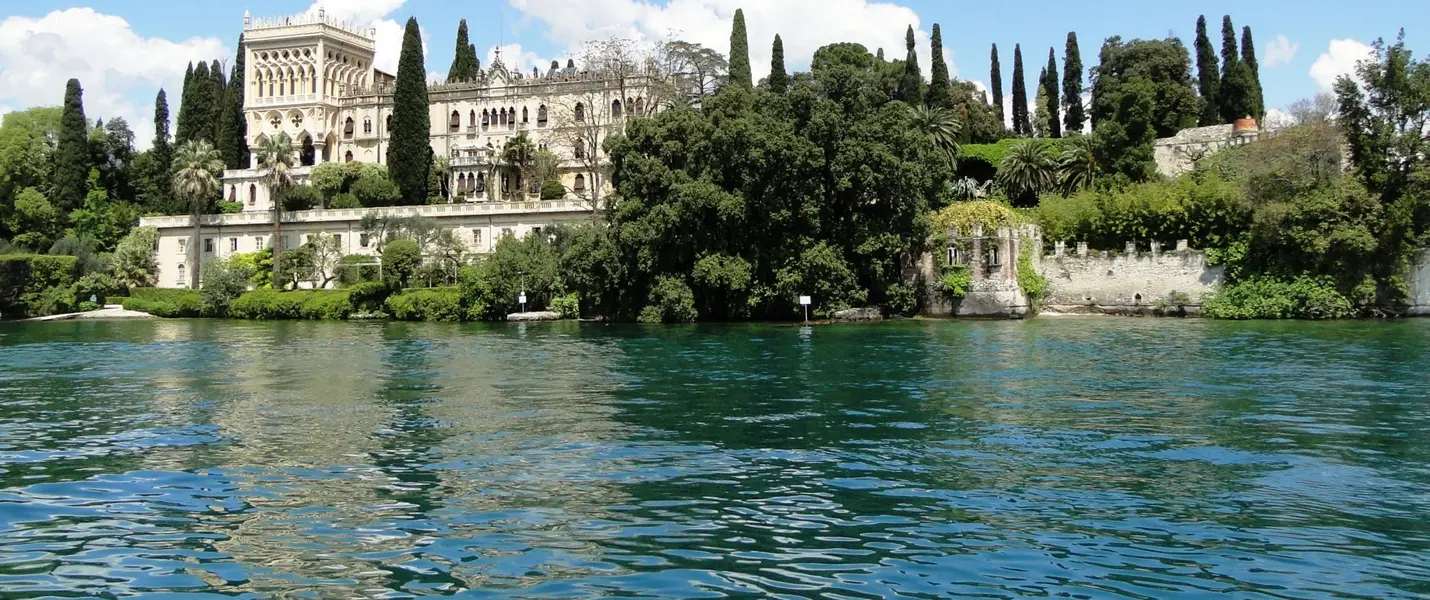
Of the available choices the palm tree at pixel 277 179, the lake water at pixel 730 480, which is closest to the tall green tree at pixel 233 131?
the palm tree at pixel 277 179

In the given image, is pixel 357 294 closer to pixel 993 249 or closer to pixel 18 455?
pixel 993 249

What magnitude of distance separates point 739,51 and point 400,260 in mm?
24833

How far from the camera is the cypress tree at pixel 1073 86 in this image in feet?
283

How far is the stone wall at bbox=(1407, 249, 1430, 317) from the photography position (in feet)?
165

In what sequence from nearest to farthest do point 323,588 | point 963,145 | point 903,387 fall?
point 323,588 → point 903,387 → point 963,145

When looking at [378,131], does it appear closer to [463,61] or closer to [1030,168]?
[463,61]

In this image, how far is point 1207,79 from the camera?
76.5m

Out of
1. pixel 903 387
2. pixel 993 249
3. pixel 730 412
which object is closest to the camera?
pixel 730 412

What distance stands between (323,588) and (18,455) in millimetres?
9468

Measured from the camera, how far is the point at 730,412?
21.4 meters

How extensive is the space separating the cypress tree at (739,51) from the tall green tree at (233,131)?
38.1 m

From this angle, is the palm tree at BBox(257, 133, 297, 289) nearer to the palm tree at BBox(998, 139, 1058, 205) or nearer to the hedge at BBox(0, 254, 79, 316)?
the hedge at BBox(0, 254, 79, 316)

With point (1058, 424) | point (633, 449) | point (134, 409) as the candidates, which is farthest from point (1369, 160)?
point (134, 409)

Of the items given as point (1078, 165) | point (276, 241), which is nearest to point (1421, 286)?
point (1078, 165)
